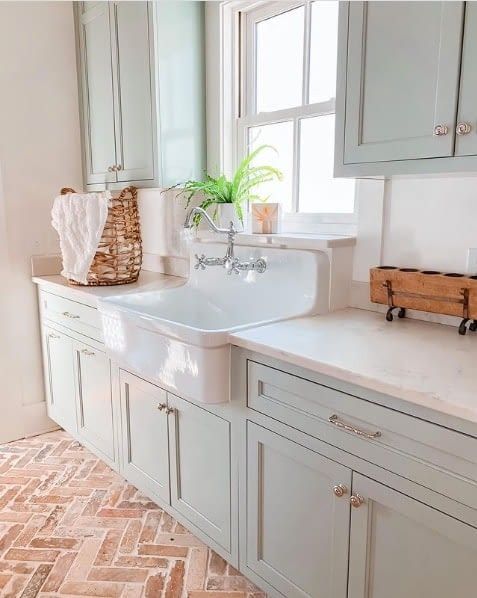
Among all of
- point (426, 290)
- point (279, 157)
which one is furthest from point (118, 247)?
point (426, 290)

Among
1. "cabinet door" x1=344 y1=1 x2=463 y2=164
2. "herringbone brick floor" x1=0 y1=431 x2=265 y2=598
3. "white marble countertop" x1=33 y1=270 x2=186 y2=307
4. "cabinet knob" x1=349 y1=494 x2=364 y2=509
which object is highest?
"cabinet door" x1=344 y1=1 x2=463 y2=164

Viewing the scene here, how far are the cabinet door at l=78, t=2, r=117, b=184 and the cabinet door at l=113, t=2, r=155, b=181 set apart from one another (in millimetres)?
91

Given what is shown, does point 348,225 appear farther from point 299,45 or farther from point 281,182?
point 299,45

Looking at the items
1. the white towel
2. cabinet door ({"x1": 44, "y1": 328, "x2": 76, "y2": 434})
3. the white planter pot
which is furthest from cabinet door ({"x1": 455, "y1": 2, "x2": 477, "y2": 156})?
cabinet door ({"x1": 44, "y1": 328, "x2": 76, "y2": 434})

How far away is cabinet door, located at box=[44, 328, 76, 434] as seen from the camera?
8.78 ft

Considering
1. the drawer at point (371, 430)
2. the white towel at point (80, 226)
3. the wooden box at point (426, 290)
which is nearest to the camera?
the drawer at point (371, 430)

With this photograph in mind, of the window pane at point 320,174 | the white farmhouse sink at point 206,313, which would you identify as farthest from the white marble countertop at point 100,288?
the window pane at point 320,174

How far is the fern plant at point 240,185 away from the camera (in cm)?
231

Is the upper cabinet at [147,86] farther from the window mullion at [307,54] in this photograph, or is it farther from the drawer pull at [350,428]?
the drawer pull at [350,428]

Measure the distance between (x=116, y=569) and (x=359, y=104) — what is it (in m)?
1.82

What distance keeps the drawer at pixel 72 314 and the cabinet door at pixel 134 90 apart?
0.74m

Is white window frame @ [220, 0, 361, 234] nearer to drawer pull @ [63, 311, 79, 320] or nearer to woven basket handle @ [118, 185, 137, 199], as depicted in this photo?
woven basket handle @ [118, 185, 137, 199]

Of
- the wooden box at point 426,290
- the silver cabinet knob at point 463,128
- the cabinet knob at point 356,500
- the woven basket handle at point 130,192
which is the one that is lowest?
the cabinet knob at point 356,500

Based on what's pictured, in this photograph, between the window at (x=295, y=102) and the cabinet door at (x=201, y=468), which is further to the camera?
the window at (x=295, y=102)
